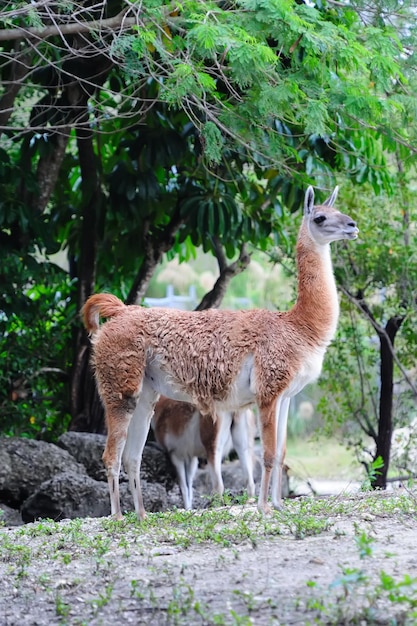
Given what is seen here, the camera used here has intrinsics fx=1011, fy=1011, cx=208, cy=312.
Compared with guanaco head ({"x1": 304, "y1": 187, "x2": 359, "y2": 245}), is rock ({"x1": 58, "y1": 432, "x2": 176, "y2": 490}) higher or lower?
lower

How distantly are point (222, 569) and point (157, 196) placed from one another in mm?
7477

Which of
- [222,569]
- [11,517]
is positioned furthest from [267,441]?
[11,517]

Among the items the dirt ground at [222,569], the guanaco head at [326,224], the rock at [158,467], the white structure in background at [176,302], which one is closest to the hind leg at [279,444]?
the dirt ground at [222,569]

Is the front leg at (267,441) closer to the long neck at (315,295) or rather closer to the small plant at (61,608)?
the long neck at (315,295)

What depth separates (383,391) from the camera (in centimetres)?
1334

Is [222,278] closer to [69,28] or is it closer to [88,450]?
[88,450]

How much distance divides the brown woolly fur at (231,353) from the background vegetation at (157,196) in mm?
1298

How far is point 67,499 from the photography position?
10.6 m

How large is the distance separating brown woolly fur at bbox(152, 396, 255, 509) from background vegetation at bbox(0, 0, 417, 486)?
5.16 feet

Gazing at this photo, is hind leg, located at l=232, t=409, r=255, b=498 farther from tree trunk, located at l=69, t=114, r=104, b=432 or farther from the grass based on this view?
the grass

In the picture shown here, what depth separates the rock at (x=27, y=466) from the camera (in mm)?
11586

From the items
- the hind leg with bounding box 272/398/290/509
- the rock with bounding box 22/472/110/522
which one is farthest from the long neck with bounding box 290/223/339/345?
the rock with bounding box 22/472/110/522

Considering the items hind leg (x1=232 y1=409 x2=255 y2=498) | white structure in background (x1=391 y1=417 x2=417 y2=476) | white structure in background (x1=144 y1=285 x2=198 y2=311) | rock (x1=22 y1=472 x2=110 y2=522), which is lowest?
white structure in background (x1=144 y1=285 x2=198 y2=311)

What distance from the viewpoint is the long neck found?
841cm
